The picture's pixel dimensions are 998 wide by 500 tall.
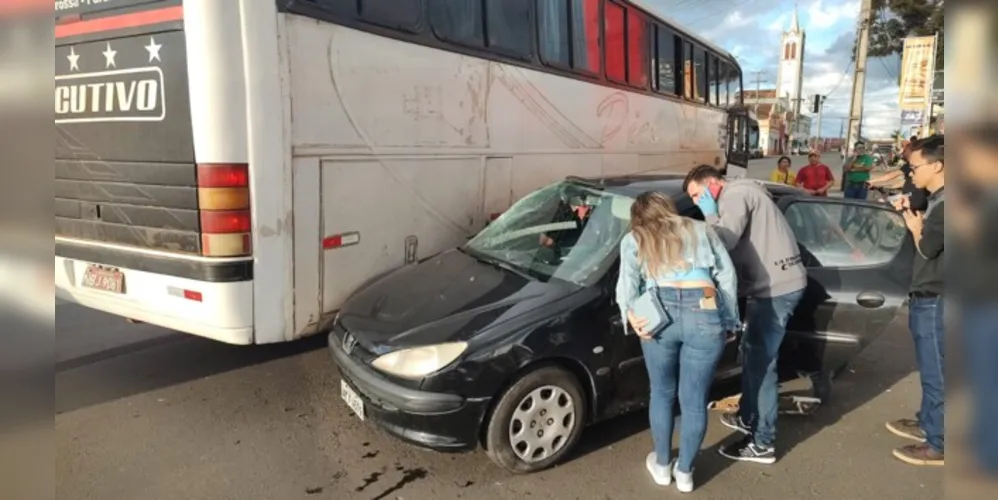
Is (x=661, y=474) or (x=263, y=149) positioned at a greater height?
(x=263, y=149)

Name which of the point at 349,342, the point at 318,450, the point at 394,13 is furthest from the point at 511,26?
the point at 318,450

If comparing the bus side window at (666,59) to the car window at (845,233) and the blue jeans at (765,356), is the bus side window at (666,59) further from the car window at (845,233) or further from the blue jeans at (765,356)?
the blue jeans at (765,356)

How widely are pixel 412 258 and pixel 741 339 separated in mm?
2543

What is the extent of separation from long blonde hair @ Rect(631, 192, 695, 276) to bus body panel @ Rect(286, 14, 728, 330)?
2.24 meters

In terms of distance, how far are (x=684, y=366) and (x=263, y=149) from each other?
2.76 meters

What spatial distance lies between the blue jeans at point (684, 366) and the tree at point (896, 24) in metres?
24.0

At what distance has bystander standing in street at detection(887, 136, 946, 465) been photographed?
3.09 m

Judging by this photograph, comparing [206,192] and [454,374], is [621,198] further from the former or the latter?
[206,192]

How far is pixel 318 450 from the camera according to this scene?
11.5ft

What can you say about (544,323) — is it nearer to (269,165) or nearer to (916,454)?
(269,165)

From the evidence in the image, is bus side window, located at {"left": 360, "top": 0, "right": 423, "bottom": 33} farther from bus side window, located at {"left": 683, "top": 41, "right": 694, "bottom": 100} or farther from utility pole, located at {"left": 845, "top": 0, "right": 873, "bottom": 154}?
utility pole, located at {"left": 845, "top": 0, "right": 873, "bottom": 154}

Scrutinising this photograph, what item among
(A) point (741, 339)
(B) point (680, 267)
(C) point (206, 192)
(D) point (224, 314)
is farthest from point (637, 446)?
(C) point (206, 192)

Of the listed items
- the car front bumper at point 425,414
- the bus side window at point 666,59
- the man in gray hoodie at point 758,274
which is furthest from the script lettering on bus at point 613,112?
the car front bumper at point 425,414

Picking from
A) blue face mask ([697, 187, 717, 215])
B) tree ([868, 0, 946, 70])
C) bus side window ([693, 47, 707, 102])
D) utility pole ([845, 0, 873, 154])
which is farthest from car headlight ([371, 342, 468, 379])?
tree ([868, 0, 946, 70])
